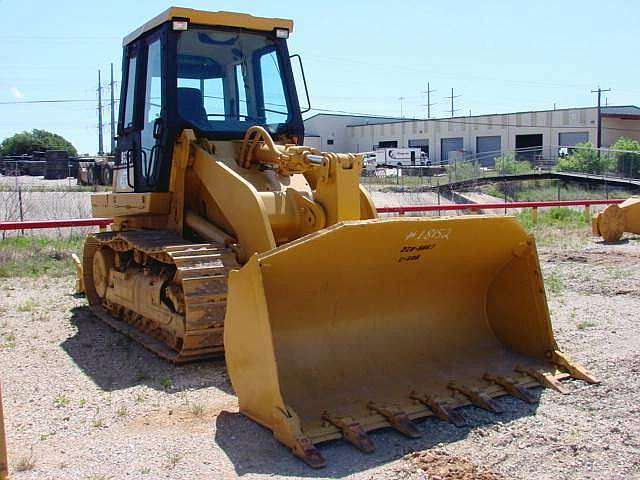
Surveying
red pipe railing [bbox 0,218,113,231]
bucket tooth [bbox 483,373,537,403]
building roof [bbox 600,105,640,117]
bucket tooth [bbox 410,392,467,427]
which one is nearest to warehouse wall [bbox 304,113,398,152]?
building roof [bbox 600,105,640,117]

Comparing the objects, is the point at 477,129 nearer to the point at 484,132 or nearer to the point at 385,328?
the point at 484,132

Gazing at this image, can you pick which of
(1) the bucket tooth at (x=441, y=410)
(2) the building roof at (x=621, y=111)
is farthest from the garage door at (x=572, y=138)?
(1) the bucket tooth at (x=441, y=410)

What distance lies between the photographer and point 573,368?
570 centimetres

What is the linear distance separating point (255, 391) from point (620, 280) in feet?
24.1

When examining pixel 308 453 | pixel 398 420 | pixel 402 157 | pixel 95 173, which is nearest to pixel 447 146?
pixel 402 157

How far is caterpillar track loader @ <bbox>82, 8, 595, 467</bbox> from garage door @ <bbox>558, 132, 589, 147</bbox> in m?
49.4

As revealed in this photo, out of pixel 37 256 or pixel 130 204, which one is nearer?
pixel 130 204

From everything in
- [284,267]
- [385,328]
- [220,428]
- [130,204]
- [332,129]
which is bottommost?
[220,428]

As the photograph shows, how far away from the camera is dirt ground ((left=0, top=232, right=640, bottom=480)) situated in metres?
4.24

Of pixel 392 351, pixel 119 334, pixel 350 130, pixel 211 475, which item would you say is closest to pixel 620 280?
pixel 392 351

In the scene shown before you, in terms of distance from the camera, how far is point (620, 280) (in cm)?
1055

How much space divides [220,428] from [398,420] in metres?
1.16

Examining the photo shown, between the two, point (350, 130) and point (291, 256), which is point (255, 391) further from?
point (350, 130)

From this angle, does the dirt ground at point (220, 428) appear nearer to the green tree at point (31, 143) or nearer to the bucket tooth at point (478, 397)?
the bucket tooth at point (478, 397)
